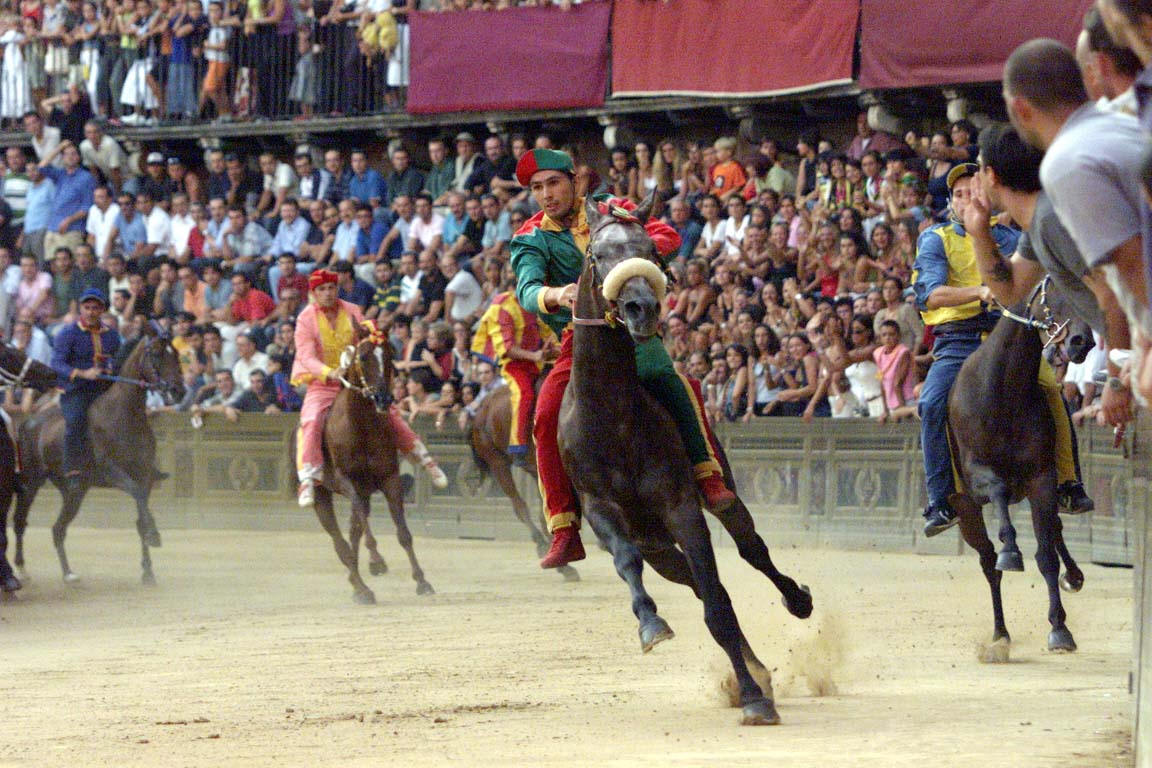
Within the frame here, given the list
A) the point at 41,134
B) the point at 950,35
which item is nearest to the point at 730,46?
the point at 950,35

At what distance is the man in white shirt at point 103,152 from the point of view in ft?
92.1

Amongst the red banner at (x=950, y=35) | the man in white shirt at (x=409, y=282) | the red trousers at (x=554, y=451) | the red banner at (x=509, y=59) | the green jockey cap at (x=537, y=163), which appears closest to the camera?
the red trousers at (x=554, y=451)

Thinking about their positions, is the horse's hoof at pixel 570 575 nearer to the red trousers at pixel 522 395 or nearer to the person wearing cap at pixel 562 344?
the red trousers at pixel 522 395

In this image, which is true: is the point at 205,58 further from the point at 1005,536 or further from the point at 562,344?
the point at 1005,536

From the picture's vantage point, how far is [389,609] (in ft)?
46.0

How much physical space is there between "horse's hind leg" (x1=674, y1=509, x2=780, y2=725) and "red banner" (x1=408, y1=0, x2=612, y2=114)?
51.6 feet

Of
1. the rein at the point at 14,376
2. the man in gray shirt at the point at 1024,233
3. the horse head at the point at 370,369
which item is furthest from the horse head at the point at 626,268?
the rein at the point at 14,376

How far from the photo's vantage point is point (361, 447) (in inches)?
602

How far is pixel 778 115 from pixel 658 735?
1573 centimetres

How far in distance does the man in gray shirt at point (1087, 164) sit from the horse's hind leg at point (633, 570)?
3.62 meters

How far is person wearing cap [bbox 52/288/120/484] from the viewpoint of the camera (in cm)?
1705

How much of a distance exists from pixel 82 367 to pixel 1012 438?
9.82 metres

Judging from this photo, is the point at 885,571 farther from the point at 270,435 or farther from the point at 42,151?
the point at 42,151

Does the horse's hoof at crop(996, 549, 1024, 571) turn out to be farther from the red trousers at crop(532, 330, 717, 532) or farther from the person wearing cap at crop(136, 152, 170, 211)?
the person wearing cap at crop(136, 152, 170, 211)
